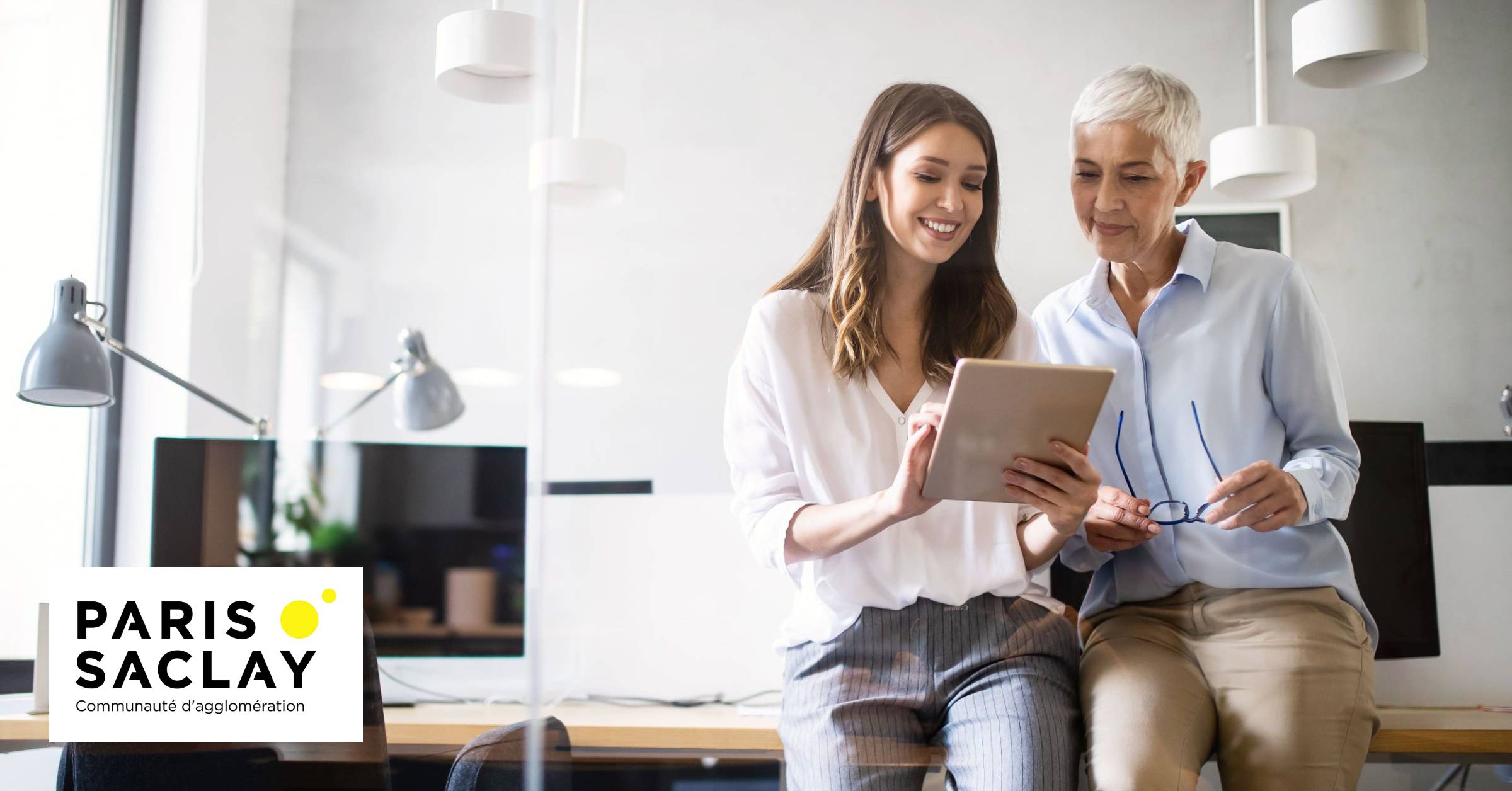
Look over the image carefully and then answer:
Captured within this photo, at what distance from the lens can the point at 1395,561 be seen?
4.51 ft

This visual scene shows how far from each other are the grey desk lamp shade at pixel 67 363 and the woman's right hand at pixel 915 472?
125cm

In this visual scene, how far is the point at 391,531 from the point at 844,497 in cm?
74

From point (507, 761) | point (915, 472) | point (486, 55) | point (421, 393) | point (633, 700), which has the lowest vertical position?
point (507, 761)

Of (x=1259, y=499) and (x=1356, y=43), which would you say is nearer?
(x=1259, y=499)

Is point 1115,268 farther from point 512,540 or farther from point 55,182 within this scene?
point 55,182

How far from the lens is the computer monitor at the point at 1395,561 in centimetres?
137

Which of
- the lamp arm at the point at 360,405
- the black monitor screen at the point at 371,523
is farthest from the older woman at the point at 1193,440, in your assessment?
the lamp arm at the point at 360,405

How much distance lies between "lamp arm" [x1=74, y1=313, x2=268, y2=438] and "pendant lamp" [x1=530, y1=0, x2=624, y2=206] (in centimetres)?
57

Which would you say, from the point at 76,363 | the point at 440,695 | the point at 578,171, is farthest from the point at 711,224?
the point at 76,363

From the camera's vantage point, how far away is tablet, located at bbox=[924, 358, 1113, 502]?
3.42 ft

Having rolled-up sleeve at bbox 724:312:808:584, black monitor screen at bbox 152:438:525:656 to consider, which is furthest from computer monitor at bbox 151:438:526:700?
rolled-up sleeve at bbox 724:312:808:584

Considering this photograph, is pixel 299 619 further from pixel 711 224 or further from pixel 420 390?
pixel 711 224

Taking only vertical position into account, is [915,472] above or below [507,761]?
above

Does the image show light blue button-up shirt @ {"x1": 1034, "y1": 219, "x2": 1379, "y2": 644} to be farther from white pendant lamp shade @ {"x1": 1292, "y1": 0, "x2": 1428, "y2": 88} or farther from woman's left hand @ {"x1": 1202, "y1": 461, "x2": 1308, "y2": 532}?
white pendant lamp shade @ {"x1": 1292, "y1": 0, "x2": 1428, "y2": 88}
